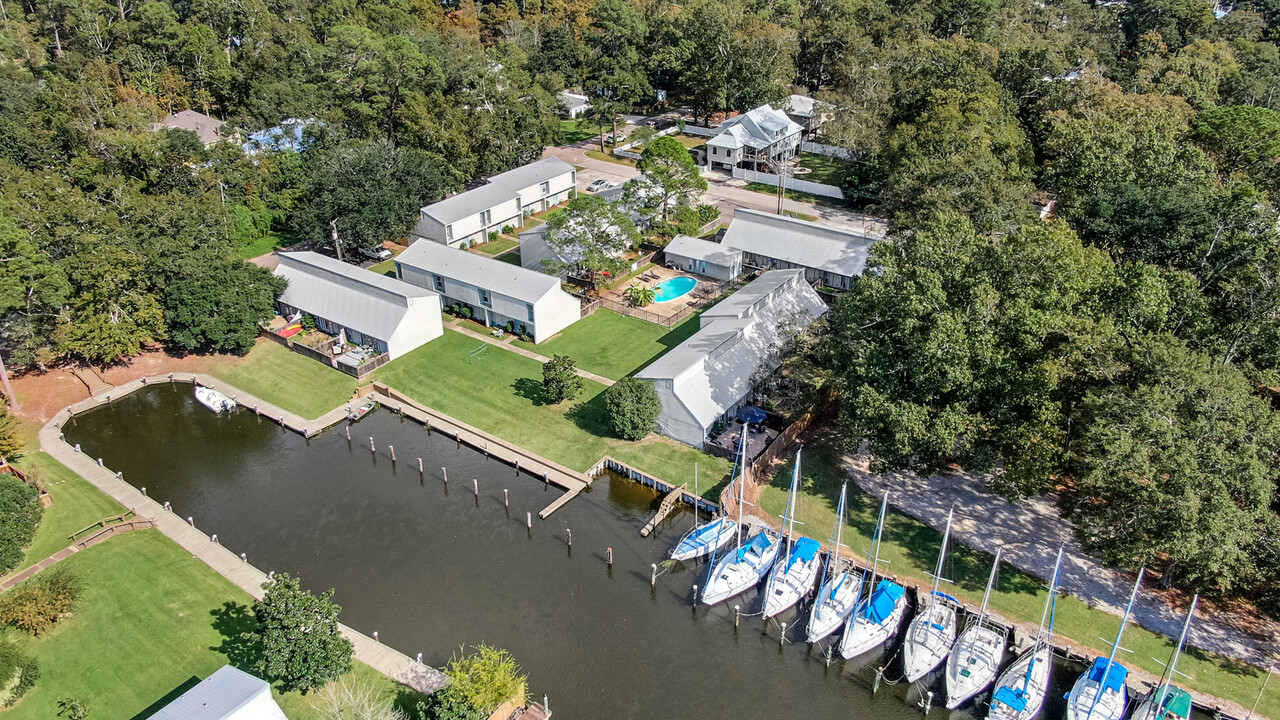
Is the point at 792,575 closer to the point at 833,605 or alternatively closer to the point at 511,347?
the point at 833,605

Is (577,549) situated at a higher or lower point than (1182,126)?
lower

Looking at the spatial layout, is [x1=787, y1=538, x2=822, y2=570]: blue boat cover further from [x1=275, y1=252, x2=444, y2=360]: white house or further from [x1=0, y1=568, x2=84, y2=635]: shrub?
[x1=0, y1=568, x2=84, y2=635]: shrub

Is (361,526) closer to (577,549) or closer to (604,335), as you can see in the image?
(577,549)

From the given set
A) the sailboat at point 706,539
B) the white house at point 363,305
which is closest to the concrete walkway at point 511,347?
the white house at point 363,305

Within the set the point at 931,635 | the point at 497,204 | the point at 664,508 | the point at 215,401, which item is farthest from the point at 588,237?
the point at 931,635

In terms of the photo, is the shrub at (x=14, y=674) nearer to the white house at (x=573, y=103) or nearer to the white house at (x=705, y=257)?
the white house at (x=705, y=257)

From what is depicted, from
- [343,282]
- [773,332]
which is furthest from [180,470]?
[773,332]
